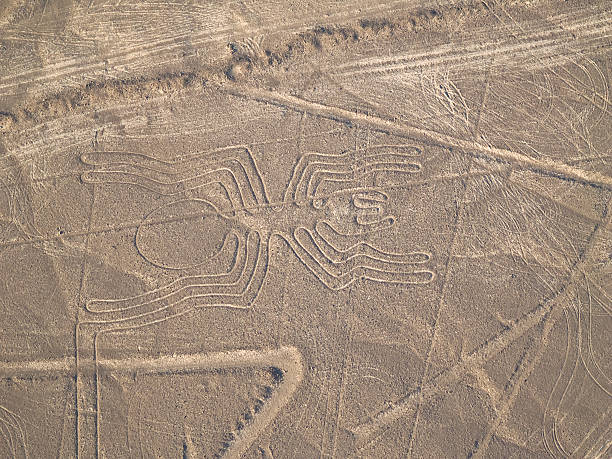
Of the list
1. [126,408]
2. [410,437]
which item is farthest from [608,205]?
[126,408]

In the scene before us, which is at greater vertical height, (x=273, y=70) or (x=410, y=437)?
(x=273, y=70)

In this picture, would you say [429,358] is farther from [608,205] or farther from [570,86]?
[570,86]

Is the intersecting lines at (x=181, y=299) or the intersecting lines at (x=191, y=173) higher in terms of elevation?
the intersecting lines at (x=191, y=173)

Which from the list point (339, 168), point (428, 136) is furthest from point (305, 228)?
point (428, 136)

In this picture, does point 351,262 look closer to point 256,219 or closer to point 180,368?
point 256,219

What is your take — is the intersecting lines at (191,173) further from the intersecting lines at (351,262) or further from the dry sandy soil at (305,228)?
the intersecting lines at (351,262)

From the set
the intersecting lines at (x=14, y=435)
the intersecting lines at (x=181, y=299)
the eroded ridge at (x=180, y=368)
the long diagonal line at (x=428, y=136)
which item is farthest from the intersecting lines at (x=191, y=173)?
the intersecting lines at (x=14, y=435)

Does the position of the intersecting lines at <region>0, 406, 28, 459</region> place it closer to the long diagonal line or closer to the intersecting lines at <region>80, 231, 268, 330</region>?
the intersecting lines at <region>80, 231, 268, 330</region>
